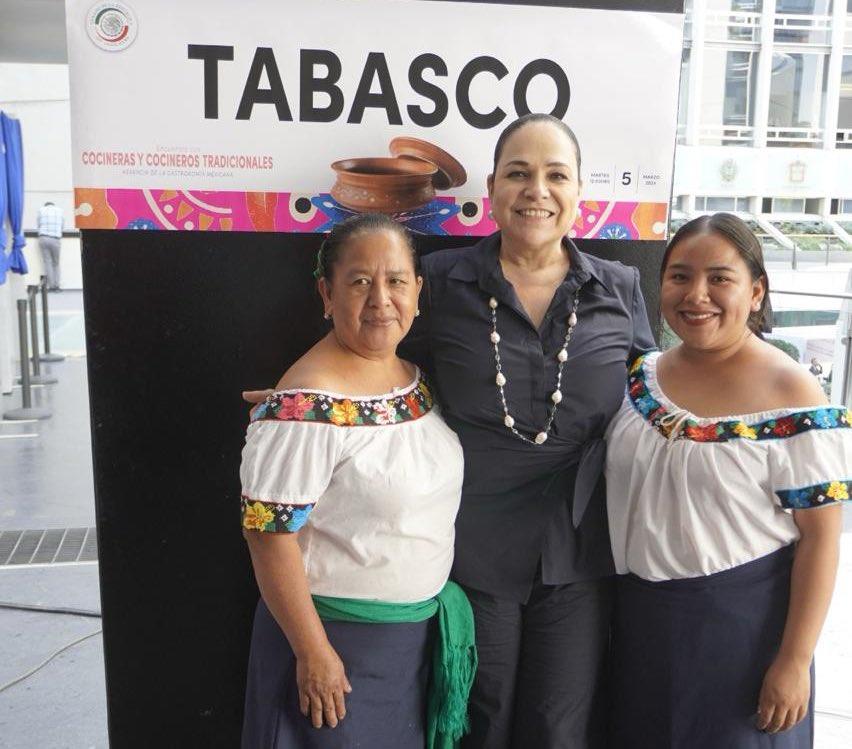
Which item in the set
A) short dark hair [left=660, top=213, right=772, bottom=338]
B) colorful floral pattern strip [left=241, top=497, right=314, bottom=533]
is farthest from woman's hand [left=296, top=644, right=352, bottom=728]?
short dark hair [left=660, top=213, right=772, bottom=338]

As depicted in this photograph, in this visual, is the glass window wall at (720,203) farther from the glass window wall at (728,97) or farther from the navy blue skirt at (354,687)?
the navy blue skirt at (354,687)

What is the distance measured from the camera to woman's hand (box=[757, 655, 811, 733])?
143cm

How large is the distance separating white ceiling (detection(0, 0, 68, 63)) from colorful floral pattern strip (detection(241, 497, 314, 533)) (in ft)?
13.0

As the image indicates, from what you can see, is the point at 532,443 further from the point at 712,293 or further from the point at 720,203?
the point at 720,203

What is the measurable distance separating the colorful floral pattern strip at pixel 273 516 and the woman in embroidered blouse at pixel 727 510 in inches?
24.2

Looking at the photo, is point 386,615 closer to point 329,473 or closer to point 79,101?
point 329,473

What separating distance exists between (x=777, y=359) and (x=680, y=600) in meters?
0.47

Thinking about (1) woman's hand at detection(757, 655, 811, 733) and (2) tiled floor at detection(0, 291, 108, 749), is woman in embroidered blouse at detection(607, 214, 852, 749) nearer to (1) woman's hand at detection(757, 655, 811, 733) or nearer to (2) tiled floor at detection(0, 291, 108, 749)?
(1) woman's hand at detection(757, 655, 811, 733)

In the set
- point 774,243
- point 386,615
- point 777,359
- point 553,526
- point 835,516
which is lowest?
point 386,615

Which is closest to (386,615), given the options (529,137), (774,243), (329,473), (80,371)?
(329,473)

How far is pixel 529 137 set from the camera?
5.35 feet

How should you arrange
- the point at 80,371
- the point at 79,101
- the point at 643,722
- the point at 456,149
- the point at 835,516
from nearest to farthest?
the point at 835,516 < the point at 643,722 < the point at 79,101 < the point at 456,149 < the point at 80,371

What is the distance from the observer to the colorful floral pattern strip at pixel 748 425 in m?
1.37

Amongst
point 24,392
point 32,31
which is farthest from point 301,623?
point 24,392
